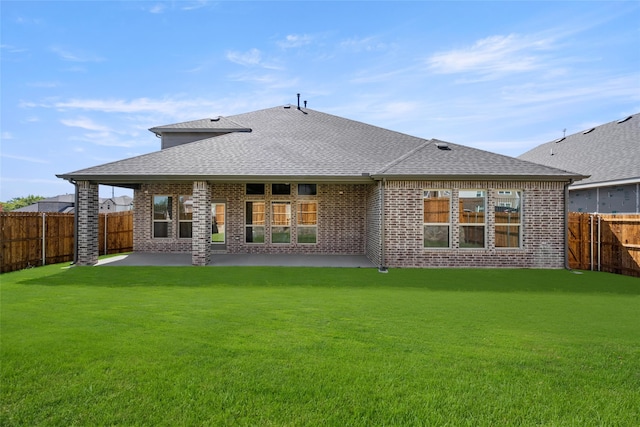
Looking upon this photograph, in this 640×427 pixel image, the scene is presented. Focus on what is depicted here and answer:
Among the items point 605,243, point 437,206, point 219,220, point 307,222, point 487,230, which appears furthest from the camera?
point 219,220

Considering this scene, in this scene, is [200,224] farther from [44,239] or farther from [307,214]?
[44,239]

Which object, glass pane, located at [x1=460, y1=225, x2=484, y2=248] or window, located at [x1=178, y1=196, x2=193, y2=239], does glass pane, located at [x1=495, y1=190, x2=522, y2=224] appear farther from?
window, located at [x1=178, y1=196, x2=193, y2=239]

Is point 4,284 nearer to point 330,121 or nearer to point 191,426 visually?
point 191,426

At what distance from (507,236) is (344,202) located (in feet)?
20.1

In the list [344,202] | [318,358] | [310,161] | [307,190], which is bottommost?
[318,358]

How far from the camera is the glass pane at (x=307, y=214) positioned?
14.7 m

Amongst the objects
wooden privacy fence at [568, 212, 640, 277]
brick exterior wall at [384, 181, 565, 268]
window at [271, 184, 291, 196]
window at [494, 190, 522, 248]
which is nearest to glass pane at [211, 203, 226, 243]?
window at [271, 184, 291, 196]

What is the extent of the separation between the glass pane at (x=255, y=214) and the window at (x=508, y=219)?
8.89 metres

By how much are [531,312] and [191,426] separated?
5775 mm

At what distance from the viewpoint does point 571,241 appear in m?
12.0

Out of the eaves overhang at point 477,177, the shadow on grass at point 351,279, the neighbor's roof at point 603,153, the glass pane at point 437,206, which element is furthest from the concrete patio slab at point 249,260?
the neighbor's roof at point 603,153

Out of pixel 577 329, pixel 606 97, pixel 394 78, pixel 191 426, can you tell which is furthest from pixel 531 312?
pixel 606 97

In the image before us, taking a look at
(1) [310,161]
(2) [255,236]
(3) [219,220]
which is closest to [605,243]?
(1) [310,161]

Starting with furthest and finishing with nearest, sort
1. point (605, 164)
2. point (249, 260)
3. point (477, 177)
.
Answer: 1. point (605, 164)
2. point (249, 260)
3. point (477, 177)
